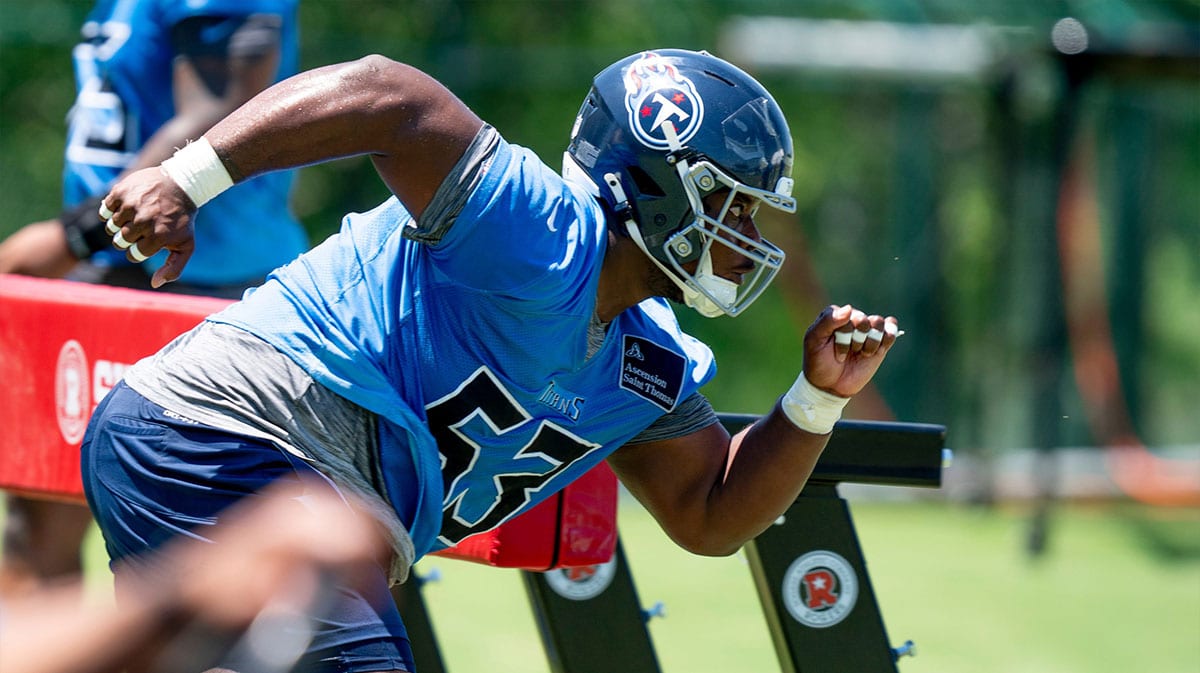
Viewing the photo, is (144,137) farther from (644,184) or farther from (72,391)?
(644,184)

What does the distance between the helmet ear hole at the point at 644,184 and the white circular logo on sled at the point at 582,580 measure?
1.28 meters

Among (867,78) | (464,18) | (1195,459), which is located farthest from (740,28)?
(1195,459)

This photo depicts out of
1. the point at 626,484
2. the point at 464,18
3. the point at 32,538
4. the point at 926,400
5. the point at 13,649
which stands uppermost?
the point at 464,18

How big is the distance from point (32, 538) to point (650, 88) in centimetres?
273

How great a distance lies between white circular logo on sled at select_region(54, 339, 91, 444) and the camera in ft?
12.6

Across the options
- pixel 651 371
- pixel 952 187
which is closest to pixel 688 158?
pixel 651 371

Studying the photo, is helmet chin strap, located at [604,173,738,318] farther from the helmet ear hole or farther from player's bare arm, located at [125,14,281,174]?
player's bare arm, located at [125,14,281,174]

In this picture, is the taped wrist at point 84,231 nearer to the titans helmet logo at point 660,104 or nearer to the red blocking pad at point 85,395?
the red blocking pad at point 85,395

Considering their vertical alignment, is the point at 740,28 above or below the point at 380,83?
above

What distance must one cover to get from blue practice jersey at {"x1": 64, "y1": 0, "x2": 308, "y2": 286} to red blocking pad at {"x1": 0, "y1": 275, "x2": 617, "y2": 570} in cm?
101

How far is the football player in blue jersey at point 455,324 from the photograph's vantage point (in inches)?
108

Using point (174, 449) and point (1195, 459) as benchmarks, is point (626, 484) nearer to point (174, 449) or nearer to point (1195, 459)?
point (174, 449)

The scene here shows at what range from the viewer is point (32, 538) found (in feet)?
15.5

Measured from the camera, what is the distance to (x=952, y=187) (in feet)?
37.2
